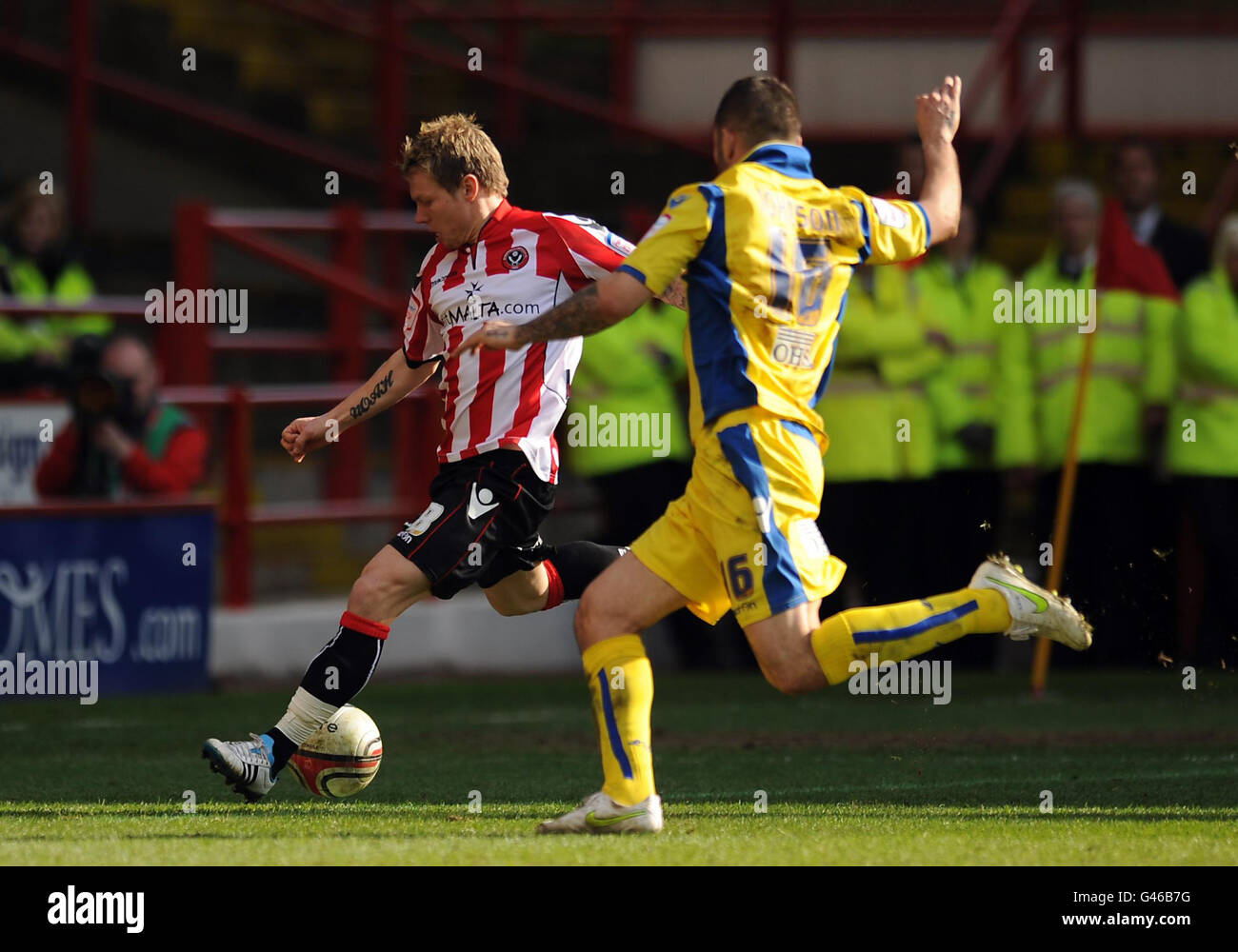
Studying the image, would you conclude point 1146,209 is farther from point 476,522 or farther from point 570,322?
point 570,322

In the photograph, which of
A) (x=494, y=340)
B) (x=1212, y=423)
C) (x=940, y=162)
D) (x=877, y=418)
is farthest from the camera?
(x=877, y=418)

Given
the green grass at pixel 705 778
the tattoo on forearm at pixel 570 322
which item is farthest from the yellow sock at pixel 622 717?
the tattoo on forearm at pixel 570 322

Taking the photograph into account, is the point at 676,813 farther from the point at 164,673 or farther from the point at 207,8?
→ the point at 207,8

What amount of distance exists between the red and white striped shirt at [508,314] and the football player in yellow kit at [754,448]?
77 cm

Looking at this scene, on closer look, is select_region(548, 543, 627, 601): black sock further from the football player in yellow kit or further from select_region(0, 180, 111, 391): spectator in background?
select_region(0, 180, 111, 391): spectator in background

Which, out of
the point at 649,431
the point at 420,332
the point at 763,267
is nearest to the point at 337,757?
the point at 420,332

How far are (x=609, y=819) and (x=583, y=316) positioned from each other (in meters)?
1.34

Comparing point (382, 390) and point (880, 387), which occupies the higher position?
point (880, 387)

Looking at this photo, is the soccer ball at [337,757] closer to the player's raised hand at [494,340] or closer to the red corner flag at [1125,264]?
the player's raised hand at [494,340]

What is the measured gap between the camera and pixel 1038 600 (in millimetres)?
5855

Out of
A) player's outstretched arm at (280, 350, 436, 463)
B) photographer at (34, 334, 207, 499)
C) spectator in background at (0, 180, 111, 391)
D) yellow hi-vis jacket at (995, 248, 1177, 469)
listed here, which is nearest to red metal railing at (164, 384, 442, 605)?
photographer at (34, 334, 207, 499)

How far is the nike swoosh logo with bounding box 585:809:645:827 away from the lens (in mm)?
5930

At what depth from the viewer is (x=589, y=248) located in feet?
22.5
